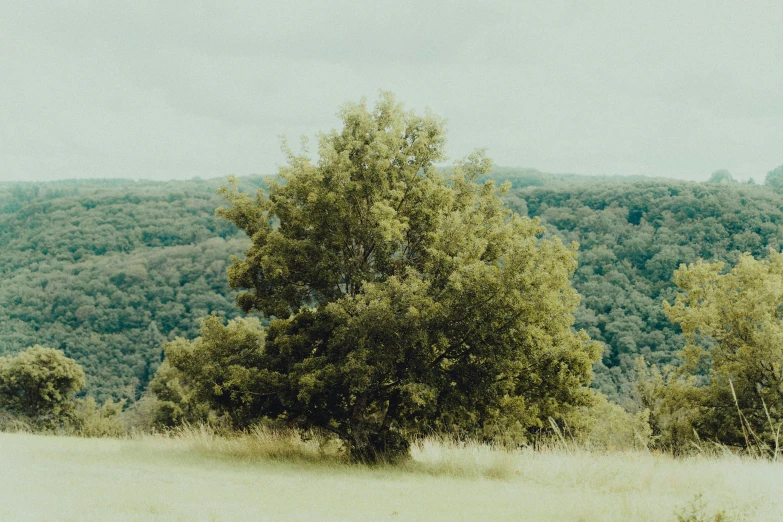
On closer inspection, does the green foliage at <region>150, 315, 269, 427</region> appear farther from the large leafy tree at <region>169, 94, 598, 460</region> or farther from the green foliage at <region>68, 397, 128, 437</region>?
the green foliage at <region>68, 397, 128, 437</region>

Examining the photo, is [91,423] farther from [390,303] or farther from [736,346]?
[736,346]

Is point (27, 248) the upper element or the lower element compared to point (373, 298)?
lower

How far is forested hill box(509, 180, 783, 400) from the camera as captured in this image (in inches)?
3219

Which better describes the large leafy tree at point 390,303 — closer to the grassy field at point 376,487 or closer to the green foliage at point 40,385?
the grassy field at point 376,487

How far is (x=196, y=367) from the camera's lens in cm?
1477

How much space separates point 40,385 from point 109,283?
91.8 metres

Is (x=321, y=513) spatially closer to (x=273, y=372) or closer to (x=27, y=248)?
(x=273, y=372)

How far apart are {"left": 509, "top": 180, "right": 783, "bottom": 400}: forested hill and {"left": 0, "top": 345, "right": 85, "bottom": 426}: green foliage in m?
49.8

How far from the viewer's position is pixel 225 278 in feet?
430

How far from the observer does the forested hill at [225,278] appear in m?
90.2

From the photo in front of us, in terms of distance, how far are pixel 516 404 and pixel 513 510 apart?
22.7 ft

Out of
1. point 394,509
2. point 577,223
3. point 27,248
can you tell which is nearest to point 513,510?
point 394,509

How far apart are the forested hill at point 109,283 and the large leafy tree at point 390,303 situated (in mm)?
61744

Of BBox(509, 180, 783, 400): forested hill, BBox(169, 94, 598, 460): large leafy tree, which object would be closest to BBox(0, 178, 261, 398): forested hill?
BBox(509, 180, 783, 400): forested hill
